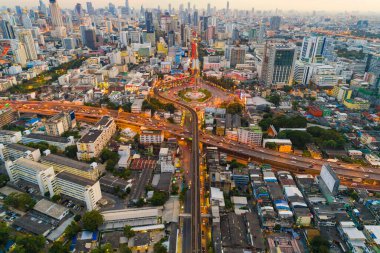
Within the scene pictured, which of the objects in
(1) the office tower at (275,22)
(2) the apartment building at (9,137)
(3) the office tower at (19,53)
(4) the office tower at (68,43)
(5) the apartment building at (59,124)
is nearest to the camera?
(2) the apartment building at (9,137)

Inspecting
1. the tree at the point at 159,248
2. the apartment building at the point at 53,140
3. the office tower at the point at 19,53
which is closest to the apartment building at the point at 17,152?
the apartment building at the point at 53,140

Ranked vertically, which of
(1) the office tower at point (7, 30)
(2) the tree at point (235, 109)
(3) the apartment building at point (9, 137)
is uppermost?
(1) the office tower at point (7, 30)

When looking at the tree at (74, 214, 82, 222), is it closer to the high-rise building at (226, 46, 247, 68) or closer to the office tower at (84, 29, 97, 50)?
the high-rise building at (226, 46, 247, 68)

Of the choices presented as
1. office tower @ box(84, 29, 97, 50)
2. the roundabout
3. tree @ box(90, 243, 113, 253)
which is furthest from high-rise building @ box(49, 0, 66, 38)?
tree @ box(90, 243, 113, 253)

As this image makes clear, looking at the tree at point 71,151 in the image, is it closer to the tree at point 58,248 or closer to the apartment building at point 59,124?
the apartment building at point 59,124

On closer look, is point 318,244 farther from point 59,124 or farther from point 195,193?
point 59,124

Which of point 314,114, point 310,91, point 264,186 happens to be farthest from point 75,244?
point 310,91
